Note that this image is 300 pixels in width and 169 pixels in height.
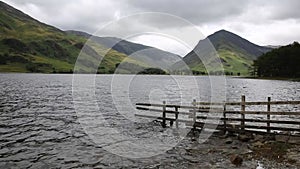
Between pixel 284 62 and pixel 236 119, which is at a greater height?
pixel 284 62

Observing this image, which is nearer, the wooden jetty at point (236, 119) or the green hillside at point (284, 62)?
the wooden jetty at point (236, 119)

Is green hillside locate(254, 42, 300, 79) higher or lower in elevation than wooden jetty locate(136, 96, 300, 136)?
higher

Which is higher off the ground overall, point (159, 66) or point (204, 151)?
point (159, 66)

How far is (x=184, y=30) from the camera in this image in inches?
968

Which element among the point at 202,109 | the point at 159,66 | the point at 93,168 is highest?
the point at 159,66

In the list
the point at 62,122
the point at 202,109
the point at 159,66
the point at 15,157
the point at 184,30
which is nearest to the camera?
the point at 15,157

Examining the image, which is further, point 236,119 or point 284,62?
point 284,62

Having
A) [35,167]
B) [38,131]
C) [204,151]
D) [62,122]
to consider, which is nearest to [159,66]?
[62,122]

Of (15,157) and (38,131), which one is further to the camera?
(38,131)

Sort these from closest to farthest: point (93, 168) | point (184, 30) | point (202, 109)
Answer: point (93, 168)
point (184, 30)
point (202, 109)

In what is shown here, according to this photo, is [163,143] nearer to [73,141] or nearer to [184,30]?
[73,141]

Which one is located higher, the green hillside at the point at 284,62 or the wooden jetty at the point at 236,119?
the green hillside at the point at 284,62

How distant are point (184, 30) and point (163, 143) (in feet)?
31.2

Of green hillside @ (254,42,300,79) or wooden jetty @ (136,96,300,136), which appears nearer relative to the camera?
wooden jetty @ (136,96,300,136)
